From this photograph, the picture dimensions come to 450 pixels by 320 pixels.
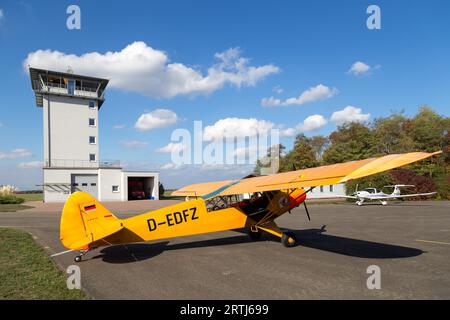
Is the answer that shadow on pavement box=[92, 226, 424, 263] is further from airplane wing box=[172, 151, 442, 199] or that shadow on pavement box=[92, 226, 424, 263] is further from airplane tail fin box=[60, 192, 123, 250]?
airplane wing box=[172, 151, 442, 199]

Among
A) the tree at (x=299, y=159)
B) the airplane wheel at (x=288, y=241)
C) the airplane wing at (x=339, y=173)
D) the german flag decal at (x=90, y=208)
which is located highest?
the tree at (x=299, y=159)

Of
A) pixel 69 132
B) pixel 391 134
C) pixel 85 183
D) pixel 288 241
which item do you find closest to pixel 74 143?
pixel 69 132

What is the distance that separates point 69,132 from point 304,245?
38.9 m

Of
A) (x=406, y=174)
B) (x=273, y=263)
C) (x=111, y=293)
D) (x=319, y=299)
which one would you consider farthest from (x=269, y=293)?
(x=406, y=174)

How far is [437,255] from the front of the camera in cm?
884

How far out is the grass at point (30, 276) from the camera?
5.71 m

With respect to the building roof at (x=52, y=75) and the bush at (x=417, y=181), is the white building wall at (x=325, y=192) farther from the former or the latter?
the building roof at (x=52, y=75)

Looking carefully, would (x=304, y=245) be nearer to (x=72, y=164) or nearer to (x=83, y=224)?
(x=83, y=224)

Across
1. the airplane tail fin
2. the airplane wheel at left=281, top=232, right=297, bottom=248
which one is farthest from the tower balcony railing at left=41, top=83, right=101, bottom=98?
the airplane wheel at left=281, top=232, right=297, bottom=248

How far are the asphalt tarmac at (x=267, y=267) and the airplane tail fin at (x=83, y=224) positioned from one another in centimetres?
65

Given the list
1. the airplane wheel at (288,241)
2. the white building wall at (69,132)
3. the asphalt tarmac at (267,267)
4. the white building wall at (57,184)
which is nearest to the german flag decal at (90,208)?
the asphalt tarmac at (267,267)

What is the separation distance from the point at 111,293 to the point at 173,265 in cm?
220

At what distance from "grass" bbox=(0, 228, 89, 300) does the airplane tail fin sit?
0.78m
